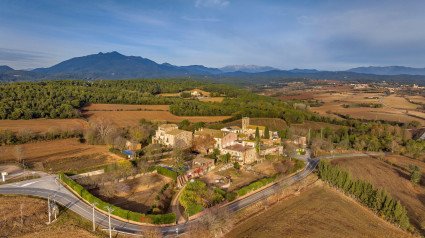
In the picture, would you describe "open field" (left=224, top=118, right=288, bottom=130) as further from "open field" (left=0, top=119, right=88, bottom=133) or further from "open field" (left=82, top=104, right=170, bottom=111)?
"open field" (left=0, top=119, right=88, bottom=133)

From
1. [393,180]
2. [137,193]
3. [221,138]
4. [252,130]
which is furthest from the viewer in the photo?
[252,130]

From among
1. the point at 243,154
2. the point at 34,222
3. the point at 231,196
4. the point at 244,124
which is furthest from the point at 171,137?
the point at 34,222

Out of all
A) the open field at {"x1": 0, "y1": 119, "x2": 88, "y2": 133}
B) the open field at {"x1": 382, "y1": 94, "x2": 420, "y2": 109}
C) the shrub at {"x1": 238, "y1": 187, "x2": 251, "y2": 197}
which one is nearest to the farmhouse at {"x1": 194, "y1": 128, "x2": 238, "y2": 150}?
the shrub at {"x1": 238, "y1": 187, "x2": 251, "y2": 197}

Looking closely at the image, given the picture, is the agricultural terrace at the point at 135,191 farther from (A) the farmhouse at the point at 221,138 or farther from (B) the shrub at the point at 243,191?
(A) the farmhouse at the point at 221,138

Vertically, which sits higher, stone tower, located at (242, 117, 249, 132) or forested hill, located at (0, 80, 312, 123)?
forested hill, located at (0, 80, 312, 123)

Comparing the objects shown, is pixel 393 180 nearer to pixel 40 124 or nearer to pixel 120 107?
pixel 40 124

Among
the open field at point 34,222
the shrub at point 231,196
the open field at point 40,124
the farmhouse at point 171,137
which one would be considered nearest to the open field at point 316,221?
the shrub at point 231,196

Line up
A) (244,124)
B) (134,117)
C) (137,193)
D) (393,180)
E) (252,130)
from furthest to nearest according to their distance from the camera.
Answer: (134,117)
(244,124)
(252,130)
(393,180)
(137,193)
